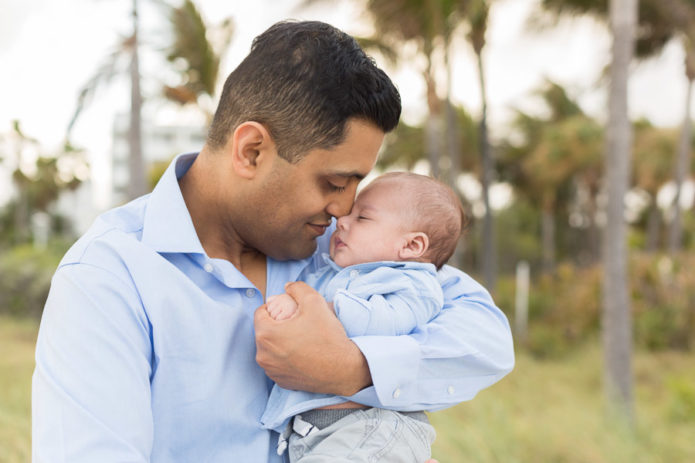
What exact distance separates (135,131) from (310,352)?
912cm

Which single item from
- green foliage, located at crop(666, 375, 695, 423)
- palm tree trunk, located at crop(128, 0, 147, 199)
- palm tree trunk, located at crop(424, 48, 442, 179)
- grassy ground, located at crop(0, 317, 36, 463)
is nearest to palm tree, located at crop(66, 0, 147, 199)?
palm tree trunk, located at crop(128, 0, 147, 199)

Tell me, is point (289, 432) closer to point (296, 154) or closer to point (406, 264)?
point (406, 264)

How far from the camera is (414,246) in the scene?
1864 millimetres

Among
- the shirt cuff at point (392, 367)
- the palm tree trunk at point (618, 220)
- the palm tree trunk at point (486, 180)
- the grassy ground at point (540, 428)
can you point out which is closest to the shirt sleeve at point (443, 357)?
the shirt cuff at point (392, 367)

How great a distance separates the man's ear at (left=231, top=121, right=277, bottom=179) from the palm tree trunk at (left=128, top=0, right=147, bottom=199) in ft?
26.9

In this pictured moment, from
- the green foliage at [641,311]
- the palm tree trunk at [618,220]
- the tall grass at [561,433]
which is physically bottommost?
the green foliage at [641,311]

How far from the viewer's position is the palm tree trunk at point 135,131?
9.45 metres

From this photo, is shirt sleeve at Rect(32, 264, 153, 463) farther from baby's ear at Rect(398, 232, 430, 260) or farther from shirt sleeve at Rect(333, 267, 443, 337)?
baby's ear at Rect(398, 232, 430, 260)

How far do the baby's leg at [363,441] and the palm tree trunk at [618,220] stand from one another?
5.20m

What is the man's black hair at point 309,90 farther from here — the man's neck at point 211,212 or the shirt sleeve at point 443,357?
the shirt sleeve at point 443,357

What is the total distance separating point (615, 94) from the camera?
6324mm

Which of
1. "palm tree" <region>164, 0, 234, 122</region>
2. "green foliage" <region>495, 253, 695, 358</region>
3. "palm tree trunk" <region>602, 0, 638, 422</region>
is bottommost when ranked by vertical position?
"green foliage" <region>495, 253, 695, 358</region>

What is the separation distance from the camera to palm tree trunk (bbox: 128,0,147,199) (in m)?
9.45

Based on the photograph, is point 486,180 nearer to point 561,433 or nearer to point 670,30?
point 670,30
